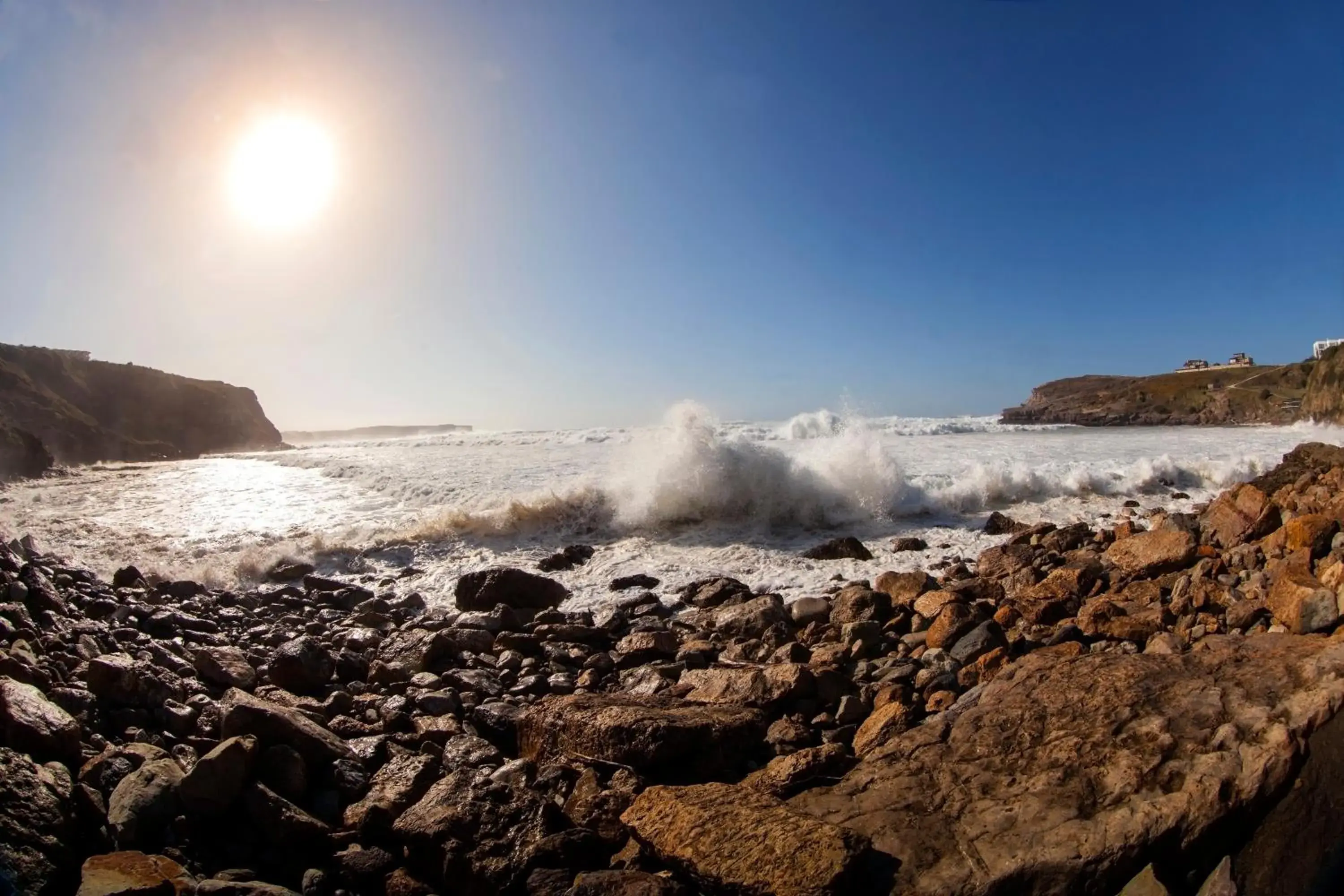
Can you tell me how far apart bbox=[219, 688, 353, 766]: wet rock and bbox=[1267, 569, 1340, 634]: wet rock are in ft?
18.5

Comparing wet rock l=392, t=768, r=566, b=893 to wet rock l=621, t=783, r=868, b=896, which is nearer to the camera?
wet rock l=621, t=783, r=868, b=896

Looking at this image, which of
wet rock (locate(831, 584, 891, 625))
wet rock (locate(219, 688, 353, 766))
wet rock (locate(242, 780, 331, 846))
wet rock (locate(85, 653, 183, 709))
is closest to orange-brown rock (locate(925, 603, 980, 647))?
wet rock (locate(831, 584, 891, 625))

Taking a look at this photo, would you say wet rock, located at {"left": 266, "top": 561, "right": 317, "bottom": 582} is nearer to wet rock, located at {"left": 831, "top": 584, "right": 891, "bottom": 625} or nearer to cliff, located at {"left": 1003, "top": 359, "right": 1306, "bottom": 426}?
wet rock, located at {"left": 831, "top": 584, "right": 891, "bottom": 625}

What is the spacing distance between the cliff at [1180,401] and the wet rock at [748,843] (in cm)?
4088

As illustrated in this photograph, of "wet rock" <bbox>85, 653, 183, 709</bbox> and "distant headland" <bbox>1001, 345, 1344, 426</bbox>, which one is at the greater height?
"distant headland" <bbox>1001, 345, 1344, 426</bbox>

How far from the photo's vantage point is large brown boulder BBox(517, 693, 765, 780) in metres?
3.81

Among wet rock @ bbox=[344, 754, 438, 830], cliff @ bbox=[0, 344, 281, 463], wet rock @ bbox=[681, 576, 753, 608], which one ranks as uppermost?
cliff @ bbox=[0, 344, 281, 463]

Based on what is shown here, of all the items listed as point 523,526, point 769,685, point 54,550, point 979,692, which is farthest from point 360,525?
point 979,692

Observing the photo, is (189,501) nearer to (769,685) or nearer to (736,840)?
(769,685)

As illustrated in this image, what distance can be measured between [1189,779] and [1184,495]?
11.0 m

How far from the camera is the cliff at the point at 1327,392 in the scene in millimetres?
27172

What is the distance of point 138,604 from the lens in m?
6.75

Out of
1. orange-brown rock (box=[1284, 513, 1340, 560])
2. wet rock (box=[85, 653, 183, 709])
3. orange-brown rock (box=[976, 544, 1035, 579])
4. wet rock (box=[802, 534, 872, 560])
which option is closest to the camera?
wet rock (box=[85, 653, 183, 709])

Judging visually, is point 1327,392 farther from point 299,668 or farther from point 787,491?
point 299,668
